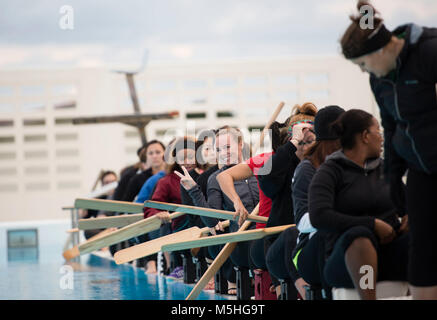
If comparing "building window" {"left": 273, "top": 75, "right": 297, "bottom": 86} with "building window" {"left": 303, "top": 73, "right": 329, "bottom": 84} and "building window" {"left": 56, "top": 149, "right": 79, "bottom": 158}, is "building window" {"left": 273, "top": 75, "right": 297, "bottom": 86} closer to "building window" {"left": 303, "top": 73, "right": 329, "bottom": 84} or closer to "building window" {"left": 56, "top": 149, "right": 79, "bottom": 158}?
"building window" {"left": 303, "top": 73, "right": 329, "bottom": 84}

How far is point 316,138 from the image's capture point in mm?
3197

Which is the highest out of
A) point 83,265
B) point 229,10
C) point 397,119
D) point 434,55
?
point 229,10

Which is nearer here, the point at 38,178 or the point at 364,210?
the point at 364,210

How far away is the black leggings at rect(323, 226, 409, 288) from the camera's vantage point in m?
2.71

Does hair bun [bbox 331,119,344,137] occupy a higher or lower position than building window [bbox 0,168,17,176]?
lower

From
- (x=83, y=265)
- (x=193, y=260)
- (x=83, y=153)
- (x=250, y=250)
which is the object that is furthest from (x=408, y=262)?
A: (x=83, y=153)

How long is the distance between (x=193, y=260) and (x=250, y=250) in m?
1.47

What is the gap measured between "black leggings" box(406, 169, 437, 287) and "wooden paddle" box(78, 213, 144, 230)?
8.66 feet

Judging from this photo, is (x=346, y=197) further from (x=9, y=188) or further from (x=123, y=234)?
(x=9, y=188)

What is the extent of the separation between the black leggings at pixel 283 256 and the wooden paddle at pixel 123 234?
61.0 inches

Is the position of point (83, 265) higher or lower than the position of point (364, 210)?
lower

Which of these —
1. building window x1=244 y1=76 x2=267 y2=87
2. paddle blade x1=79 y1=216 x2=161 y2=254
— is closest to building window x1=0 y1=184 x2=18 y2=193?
building window x1=244 y1=76 x2=267 y2=87

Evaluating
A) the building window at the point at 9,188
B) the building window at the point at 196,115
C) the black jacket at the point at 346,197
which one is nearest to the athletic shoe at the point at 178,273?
the black jacket at the point at 346,197
